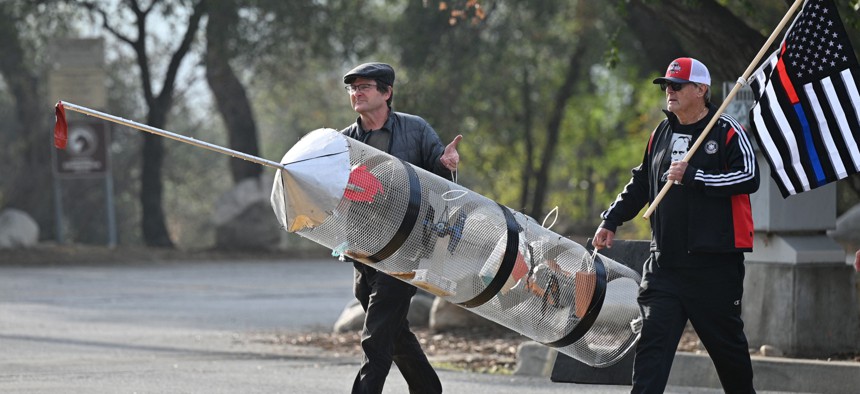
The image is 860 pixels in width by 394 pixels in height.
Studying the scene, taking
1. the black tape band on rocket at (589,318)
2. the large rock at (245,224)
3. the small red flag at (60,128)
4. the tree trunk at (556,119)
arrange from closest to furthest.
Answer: the small red flag at (60,128)
the black tape band on rocket at (589,318)
the large rock at (245,224)
the tree trunk at (556,119)

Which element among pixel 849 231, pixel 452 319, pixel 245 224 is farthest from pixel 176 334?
pixel 245 224

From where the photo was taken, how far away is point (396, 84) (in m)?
30.4

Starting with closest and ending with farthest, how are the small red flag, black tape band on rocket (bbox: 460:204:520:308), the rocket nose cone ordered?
the rocket nose cone, the small red flag, black tape band on rocket (bbox: 460:204:520:308)

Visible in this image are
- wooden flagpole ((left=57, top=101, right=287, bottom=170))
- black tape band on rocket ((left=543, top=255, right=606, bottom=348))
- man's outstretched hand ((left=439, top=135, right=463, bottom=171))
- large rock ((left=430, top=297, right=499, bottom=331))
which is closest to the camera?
wooden flagpole ((left=57, top=101, right=287, bottom=170))

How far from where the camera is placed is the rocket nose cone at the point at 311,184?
19.5 ft

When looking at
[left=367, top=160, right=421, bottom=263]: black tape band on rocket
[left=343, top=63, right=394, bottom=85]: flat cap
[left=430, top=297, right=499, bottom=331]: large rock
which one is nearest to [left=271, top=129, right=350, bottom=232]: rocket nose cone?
[left=367, top=160, right=421, bottom=263]: black tape band on rocket

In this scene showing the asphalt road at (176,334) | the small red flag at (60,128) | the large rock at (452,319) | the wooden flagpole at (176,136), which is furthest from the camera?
the large rock at (452,319)

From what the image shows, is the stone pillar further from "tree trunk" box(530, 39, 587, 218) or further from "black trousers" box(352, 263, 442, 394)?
"tree trunk" box(530, 39, 587, 218)

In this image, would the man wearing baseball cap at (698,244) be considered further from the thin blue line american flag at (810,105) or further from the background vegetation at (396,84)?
the background vegetation at (396,84)

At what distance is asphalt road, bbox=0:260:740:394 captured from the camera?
891 cm

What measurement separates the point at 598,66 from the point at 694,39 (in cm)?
2417

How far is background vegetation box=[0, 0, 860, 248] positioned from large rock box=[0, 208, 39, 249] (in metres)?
2.46

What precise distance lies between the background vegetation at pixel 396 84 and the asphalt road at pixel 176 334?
6552mm

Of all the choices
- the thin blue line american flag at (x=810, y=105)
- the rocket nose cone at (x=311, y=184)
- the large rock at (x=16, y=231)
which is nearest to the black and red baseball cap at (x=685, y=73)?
the thin blue line american flag at (x=810, y=105)
